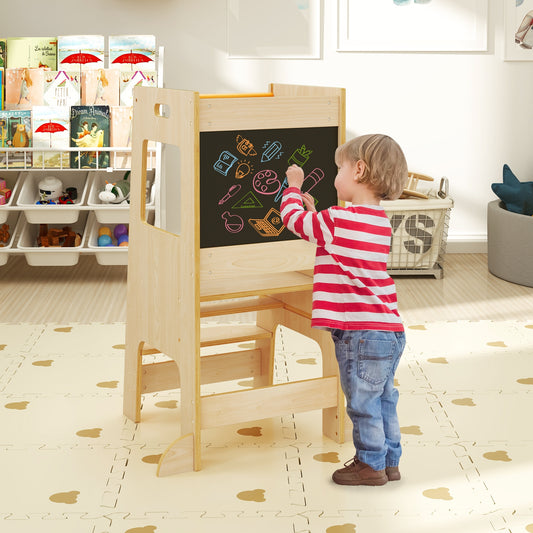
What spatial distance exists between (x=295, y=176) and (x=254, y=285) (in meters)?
0.34

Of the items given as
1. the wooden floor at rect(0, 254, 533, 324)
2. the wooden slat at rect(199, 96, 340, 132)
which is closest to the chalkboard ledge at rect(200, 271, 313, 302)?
the wooden slat at rect(199, 96, 340, 132)

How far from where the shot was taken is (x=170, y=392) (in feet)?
8.59

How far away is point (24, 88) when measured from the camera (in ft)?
13.1

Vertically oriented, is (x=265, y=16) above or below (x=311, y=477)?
above

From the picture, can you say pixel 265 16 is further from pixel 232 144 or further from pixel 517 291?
pixel 232 144

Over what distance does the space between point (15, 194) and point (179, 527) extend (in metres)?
2.52

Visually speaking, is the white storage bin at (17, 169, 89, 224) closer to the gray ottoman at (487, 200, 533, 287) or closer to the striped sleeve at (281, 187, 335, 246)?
the gray ottoman at (487, 200, 533, 287)

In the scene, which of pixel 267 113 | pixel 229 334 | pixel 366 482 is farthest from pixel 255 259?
pixel 366 482

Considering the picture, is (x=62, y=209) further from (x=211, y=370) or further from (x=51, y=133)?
(x=211, y=370)

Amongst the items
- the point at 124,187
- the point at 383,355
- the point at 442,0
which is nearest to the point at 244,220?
the point at 383,355

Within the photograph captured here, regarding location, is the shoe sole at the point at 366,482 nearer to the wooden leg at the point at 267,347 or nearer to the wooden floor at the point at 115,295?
the wooden leg at the point at 267,347

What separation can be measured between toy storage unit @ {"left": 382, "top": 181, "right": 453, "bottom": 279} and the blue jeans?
2.03 m

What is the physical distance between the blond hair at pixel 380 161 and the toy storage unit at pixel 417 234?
2037 millimetres

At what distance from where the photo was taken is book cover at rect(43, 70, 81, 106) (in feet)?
13.0
